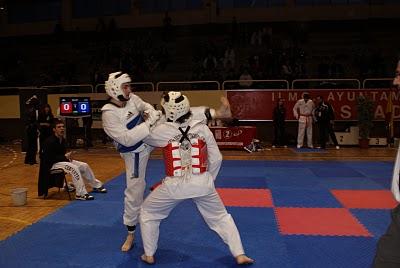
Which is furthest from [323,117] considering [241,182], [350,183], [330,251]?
[330,251]

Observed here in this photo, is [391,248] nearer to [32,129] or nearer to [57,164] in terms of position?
[57,164]

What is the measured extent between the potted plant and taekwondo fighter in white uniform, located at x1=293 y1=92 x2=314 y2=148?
5.24 ft

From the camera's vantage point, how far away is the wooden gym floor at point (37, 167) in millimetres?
6691

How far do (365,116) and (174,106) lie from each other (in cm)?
1162

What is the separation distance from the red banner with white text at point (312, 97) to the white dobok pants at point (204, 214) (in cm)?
1195

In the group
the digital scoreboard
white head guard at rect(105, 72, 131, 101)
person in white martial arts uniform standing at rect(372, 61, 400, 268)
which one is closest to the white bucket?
white head guard at rect(105, 72, 131, 101)

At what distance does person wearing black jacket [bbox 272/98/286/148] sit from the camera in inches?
596

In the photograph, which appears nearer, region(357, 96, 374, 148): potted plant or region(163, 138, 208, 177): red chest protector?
region(163, 138, 208, 177): red chest protector

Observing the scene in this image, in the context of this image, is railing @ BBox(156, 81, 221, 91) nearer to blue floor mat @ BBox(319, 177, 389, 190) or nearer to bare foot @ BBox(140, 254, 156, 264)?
blue floor mat @ BBox(319, 177, 389, 190)

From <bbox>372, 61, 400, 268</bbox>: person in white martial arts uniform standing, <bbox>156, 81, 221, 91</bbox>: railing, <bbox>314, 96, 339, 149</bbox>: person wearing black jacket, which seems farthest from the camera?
<bbox>156, 81, 221, 91</bbox>: railing

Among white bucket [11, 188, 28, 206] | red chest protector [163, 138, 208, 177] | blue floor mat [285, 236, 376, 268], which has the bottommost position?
blue floor mat [285, 236, 376, 268]

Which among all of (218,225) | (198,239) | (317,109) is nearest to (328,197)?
(198,239)

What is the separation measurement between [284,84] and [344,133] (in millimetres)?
3128

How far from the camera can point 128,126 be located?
16.2ft
